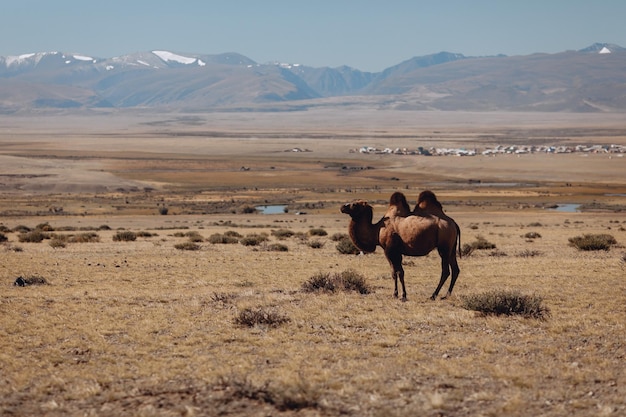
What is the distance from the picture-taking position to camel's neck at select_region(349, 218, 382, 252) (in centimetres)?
1476

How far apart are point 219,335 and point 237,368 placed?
70.3 inches

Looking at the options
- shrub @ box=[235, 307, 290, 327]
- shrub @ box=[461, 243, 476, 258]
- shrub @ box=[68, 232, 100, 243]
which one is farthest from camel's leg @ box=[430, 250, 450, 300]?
shrub @ box=[68, 232, 100, 243]

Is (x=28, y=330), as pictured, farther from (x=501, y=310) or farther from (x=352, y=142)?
(x=352, y=142)

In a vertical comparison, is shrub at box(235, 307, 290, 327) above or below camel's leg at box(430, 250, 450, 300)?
below

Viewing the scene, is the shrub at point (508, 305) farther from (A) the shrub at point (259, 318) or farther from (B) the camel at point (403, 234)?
(A) the shrub at point (259, 318)

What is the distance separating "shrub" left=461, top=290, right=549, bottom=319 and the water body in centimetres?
4909

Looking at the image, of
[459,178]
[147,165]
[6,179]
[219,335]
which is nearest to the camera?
[219,335]

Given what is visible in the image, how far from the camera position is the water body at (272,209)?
62.2 meters

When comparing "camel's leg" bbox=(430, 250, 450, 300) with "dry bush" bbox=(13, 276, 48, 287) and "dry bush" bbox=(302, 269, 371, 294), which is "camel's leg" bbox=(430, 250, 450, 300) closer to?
"dry bush" bbox=(302, 269, 371, 294)

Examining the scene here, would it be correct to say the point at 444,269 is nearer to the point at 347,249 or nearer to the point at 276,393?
the point at 276,393

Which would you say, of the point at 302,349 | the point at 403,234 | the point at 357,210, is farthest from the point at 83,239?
the point at 302,349

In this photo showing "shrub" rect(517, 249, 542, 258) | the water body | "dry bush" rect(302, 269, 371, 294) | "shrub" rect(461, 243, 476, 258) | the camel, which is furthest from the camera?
the water body

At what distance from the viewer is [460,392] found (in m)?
8.73

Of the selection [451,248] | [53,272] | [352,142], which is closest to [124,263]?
[53,272]
